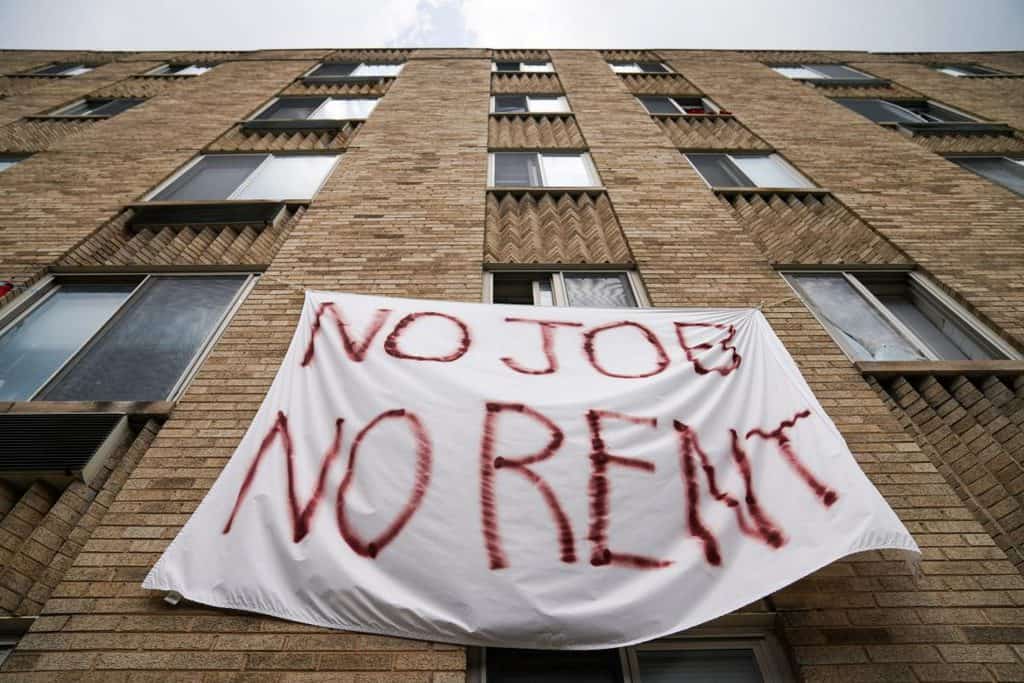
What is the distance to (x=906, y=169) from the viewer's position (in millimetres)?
6438

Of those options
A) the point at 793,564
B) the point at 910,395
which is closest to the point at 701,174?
the point at 910,395

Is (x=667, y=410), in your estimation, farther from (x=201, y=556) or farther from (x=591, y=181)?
(x=591, y=181)

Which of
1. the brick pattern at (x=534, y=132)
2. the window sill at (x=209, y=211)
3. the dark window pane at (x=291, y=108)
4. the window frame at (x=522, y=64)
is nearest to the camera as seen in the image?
the window sill at (x=209, y=211)

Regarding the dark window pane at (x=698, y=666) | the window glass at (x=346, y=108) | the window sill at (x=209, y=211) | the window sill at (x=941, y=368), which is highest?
the window glass at (x=346, y=108)

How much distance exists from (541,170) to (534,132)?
1.60 metres

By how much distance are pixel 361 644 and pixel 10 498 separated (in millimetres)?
2470

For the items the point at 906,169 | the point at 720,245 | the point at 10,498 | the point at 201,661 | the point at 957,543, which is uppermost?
the point at 906,169

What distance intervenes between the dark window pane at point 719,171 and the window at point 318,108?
5822 millimetres

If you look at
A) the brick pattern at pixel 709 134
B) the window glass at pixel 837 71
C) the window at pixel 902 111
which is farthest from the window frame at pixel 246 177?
the window glass at pixel 837 71

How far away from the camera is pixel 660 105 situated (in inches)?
393

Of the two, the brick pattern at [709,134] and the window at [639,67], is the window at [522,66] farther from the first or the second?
the brick pattern at [709,134]

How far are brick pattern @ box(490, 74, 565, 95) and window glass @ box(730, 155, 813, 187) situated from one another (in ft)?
15.0

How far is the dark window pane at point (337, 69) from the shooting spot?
1162cm

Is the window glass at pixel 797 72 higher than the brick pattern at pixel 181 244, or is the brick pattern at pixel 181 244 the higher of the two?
the window glass at pixel 797 72
